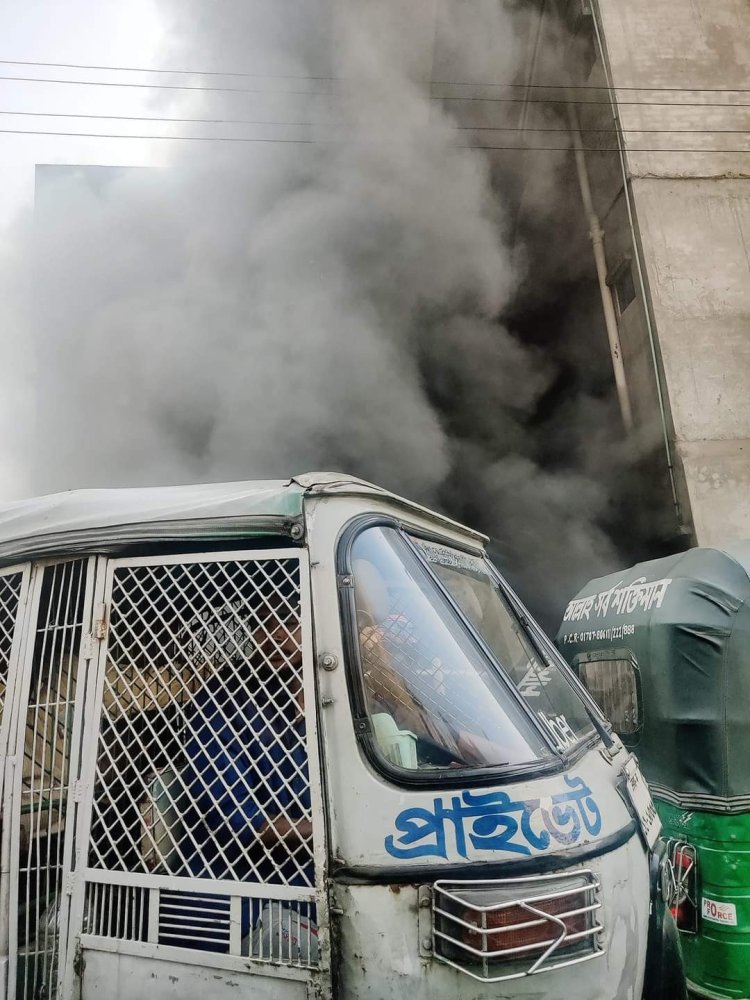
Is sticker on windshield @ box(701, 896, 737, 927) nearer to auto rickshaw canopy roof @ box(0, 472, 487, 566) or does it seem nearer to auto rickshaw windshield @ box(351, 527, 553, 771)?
auto rickshaw windshield @ box(351, 527, 553, 771)

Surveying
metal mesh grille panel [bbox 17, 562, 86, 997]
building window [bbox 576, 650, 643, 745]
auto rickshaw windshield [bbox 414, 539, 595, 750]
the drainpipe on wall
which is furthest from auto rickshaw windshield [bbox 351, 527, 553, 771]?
the drainpipe on wall

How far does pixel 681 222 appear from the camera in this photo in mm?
8266

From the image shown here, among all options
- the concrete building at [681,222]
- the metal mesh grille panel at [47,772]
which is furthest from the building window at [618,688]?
the concrete building at [681,222]

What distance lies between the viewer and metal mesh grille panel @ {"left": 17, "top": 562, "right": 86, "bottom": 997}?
142 centimetres

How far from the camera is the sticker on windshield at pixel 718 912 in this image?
2.43m

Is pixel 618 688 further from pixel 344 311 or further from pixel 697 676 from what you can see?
pixel 344 311

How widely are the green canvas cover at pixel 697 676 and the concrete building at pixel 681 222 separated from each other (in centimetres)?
477

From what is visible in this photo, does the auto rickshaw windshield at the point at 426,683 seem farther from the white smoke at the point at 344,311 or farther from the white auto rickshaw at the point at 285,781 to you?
the white smoke at the point at 344,311

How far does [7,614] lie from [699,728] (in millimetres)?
2656

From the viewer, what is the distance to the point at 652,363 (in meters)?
8.07

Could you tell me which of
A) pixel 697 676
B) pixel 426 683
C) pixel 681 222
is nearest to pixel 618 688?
pixel 697 676

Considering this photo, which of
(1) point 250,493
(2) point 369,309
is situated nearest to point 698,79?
(2) point 369,309

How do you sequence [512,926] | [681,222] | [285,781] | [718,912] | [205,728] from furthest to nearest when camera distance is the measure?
[681,222], [718,912], [205,728], [285,781], [512,926]

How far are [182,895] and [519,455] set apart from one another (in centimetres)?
898
